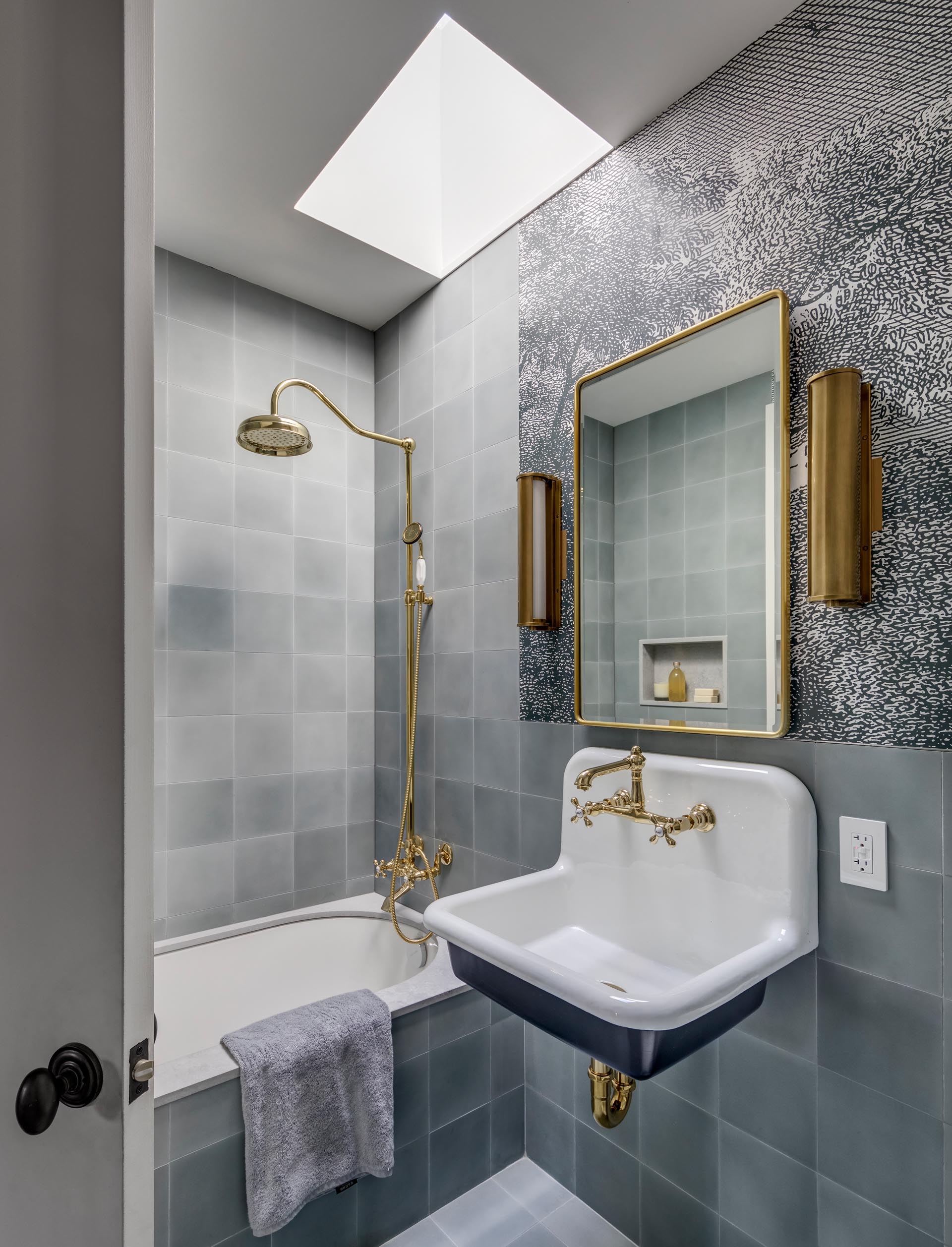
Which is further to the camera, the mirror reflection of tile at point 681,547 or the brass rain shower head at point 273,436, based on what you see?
the brass rain shower head at point 273,436

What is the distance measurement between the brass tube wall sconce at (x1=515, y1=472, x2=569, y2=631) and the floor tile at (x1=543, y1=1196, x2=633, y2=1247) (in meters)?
1.49

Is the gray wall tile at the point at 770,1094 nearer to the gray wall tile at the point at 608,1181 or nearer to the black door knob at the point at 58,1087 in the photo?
the gray wall tile at the point at 608,1181

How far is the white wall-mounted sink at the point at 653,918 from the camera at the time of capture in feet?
3.70

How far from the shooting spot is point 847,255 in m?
1.35

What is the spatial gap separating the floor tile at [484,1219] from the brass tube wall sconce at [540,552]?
1493 millimetres

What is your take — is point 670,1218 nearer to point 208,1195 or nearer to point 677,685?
point 208,1195

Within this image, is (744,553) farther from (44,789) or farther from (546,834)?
(44,789)

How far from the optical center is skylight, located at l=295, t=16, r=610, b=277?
6.72 feet

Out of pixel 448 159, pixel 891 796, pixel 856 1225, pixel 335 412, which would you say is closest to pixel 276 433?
pixel 335 412

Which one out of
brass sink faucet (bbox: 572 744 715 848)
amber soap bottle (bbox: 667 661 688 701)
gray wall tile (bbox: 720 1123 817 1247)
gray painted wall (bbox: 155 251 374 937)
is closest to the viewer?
gray wall tile (bbox: 720 1123 817 1247)

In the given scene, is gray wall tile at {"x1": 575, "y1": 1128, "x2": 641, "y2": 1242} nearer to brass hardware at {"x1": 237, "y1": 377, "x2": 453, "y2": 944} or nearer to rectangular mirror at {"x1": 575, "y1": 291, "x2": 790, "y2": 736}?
brass hardware at {"x1": 237, "y1": 377, "x2": 453, "y2": 944}

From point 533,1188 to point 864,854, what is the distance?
1.35m

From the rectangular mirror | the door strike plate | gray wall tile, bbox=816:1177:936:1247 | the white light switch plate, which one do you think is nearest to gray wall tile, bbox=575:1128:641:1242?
gray wall tile, bbox=816:1177:936:1247

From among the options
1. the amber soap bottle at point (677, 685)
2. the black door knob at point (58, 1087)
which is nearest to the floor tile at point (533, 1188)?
the amber soap bottle at point (677, 685)
